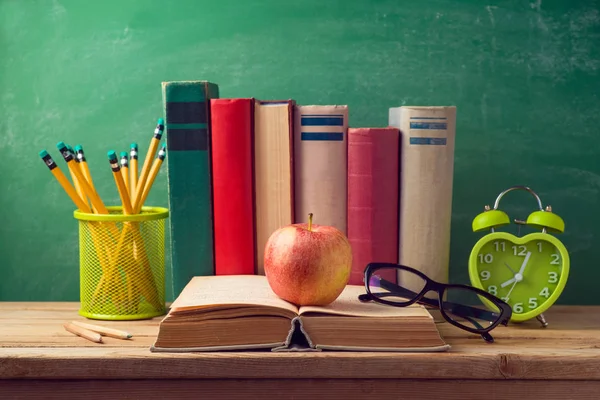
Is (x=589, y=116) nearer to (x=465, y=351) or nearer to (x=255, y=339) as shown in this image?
(x=465, y=351)

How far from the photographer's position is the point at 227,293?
98cm

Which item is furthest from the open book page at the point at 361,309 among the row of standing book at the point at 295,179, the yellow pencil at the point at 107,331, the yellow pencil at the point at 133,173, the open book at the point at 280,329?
the yellow pencil at the point at 133,173

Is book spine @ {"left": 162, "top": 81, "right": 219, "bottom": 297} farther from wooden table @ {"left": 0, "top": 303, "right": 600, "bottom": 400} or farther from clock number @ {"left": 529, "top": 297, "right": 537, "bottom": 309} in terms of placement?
clock number @ {"left": 529, "top": 297, "right": 537, "bottom": 309}

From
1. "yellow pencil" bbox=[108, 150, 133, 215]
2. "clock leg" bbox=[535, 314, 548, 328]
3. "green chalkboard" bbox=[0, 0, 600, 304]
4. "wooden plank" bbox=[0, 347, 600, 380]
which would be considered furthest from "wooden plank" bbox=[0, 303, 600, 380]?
"green chalkboard" bbox=[0, 0, 600, 304]

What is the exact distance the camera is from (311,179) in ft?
3.66

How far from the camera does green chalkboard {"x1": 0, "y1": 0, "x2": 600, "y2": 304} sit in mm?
1254

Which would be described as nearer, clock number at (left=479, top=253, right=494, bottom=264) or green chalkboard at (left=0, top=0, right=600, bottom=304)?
clock number at (left=479, top=253, right=494, bottom=264)

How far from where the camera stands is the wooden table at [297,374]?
2.94ft

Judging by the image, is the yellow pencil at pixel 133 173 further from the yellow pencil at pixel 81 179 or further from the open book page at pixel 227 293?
the open book page at pixel 227 293

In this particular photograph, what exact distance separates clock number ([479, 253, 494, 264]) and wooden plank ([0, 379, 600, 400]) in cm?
23

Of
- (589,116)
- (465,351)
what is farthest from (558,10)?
(465,351)

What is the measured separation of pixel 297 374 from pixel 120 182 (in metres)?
0.39

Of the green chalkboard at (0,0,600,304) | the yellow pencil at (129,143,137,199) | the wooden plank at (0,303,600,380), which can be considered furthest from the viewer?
the green chalkboard at (0,0,600,304)

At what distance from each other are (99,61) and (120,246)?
0.36 m
